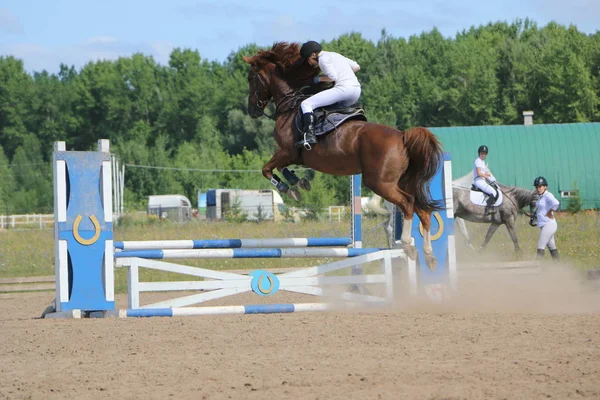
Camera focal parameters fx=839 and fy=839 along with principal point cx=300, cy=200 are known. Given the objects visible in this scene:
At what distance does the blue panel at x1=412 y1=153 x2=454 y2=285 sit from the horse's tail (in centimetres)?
50

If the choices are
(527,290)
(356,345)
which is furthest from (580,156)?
(356,345)

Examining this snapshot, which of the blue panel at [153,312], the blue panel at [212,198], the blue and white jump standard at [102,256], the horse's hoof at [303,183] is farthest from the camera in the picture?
the blue panel at [212,198]

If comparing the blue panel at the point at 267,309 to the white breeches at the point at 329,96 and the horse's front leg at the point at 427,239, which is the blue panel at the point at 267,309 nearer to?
the horse's front leg at the point at 427,239

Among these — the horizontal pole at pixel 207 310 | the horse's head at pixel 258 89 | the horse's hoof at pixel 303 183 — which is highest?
the horse's head at pixel 258 89

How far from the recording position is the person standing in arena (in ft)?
44.2

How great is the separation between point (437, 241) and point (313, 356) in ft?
12.6

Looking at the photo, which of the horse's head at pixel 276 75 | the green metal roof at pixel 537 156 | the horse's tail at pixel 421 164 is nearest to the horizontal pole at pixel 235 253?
the horse's tail at pixel 421 164

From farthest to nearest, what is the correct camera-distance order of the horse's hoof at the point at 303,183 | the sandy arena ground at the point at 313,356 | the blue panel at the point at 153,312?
the horse's hoof at the point at 303,183 → the blue panel at the point at 153,312 → the sandy arena ground at the point at 313,356

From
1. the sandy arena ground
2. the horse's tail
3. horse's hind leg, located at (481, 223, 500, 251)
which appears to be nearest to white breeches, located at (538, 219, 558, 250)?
horse's hind leg, located at (481, 223, 500, 251)

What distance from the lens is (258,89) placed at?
9656mm

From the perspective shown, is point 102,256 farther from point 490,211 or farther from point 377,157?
point 490,211

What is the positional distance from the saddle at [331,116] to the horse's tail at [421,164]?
2.26ft

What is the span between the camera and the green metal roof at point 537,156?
34.3 m

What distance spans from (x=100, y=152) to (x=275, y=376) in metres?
4.29
